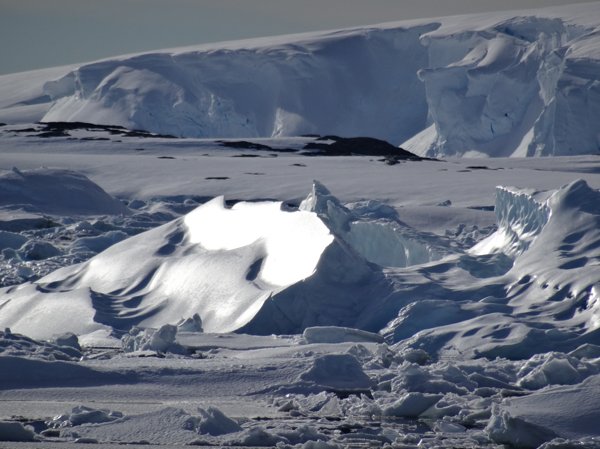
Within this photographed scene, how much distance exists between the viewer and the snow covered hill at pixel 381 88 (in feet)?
117

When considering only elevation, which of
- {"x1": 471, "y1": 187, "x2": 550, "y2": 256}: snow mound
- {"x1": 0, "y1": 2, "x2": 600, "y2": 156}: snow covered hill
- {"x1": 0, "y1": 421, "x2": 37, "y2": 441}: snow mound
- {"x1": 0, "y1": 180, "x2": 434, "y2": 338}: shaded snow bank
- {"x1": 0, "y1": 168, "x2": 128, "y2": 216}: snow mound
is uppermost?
{"x1": 0, "y1": 2, "x2": 600, "y2": 156}: snow covered hill

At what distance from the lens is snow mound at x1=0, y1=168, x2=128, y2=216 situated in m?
19.0

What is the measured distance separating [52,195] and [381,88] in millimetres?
30697

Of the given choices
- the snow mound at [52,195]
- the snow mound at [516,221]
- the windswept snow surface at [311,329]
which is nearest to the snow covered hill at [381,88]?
the snow mound at [52,195]

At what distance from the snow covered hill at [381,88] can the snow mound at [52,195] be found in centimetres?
1766

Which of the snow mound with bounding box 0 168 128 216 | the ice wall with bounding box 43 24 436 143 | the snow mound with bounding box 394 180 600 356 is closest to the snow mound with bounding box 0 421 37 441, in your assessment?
the snow mound with bounding box 394 180 600 356

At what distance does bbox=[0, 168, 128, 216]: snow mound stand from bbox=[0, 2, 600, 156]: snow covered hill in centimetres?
1766

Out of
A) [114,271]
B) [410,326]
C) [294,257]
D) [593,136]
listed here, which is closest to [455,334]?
[410,326]

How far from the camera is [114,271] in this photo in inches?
464

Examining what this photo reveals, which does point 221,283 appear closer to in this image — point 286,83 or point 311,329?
point 311,329

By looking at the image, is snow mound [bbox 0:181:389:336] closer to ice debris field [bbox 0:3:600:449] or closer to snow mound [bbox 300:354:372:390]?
ice debris field [bbox 0:3:600:449]

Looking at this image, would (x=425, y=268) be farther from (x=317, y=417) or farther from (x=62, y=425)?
(x=62, y=425)

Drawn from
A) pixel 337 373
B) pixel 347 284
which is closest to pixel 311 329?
pixel 347 284

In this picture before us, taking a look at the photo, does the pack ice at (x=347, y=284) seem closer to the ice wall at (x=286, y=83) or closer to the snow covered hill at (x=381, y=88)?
the snow covered hill at (x=381, y=88)
